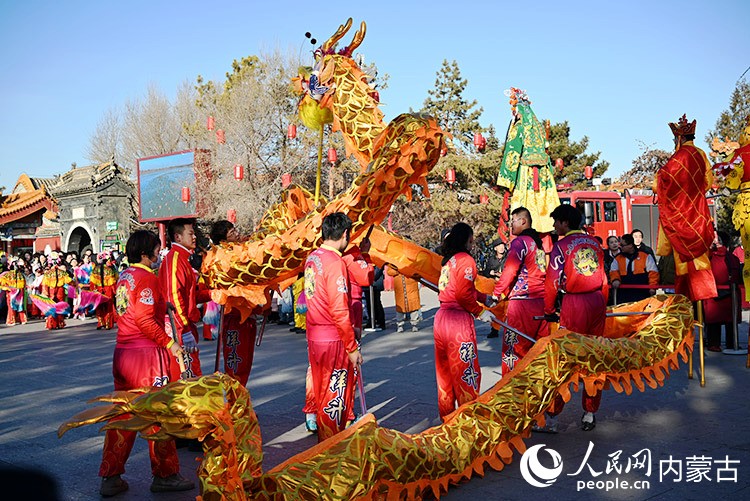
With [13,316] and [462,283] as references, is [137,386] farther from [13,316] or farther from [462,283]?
[13,316]

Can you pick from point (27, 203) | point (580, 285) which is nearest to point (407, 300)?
point (580, 285)

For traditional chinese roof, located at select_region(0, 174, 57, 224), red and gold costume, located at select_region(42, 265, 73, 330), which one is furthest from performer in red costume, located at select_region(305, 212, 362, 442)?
traditional chinese roof, located at select_region(0, 174, 57, 224)

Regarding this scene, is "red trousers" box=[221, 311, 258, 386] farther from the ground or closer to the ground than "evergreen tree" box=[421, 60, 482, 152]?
closer to the ground

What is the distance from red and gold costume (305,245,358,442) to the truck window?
16176mm

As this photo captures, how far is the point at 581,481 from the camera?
12.8 feet

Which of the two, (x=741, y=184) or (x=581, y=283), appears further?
(x=741, y=184)

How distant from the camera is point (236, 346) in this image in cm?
550

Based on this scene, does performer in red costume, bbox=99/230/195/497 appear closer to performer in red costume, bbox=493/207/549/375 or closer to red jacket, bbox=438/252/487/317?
red jacket, bbox=438/252/487/317

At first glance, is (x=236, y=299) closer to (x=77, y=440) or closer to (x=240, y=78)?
(x=77, y=440)

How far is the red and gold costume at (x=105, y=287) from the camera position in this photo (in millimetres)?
13383

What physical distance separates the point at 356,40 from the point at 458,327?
8.83 ft

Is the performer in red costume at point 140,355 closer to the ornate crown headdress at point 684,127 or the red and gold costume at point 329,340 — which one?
the red and gold costume at point 329,340

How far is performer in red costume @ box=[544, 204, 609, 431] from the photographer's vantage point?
4.97 metres

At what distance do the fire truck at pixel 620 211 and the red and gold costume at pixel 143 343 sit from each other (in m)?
15.3
